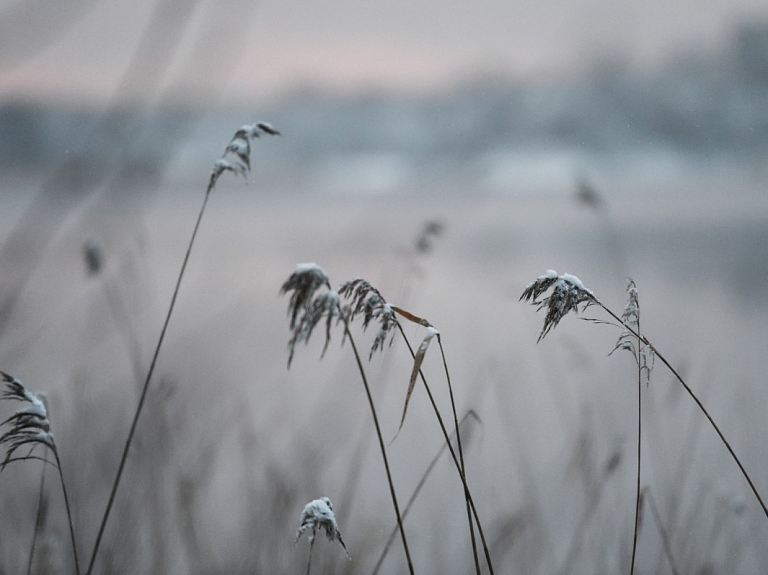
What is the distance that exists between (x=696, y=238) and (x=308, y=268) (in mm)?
18708

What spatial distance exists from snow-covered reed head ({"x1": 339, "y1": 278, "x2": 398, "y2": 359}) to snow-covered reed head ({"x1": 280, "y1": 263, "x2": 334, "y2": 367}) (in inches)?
2.9

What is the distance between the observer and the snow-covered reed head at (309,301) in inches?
36.5

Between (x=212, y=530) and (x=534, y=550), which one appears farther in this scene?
(x=212, y=530)

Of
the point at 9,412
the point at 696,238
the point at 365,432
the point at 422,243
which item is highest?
the point at 696,238

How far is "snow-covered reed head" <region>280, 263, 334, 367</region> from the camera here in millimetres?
928

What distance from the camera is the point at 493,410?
16.7 feet

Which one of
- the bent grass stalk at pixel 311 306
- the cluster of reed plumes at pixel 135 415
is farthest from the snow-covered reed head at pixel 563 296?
the cluster of reed plumes at pixel 135 415

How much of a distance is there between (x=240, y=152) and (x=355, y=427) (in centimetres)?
258

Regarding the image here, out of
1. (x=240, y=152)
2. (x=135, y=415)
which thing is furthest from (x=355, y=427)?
(x=240, y=152)

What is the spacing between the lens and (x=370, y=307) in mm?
1014

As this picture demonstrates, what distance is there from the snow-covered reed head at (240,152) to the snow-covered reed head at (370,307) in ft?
1.20

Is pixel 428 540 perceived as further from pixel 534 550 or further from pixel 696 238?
pixel 696 238

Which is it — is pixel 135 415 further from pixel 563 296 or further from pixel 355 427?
pixel 355 427

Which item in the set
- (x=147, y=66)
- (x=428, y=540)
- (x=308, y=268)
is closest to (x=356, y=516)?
(x=428, y=540)
